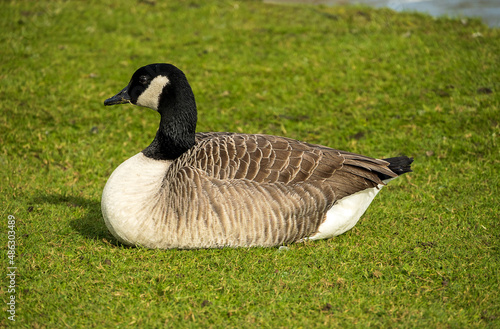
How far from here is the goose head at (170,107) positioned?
18.1 feet

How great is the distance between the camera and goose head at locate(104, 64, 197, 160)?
5.50 metres

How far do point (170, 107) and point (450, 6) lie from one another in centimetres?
1115

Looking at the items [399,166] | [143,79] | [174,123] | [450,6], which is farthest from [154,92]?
[450,6]

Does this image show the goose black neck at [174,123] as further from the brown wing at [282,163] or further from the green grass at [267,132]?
the green grass at [267,132]

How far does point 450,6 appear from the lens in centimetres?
1390

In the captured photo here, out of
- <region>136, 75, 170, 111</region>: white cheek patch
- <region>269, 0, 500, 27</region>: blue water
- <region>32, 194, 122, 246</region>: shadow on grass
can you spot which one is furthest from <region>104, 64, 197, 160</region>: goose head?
<region>269, 0, 500, 27</region>: blue water

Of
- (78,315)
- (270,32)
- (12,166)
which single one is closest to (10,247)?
(78,315)

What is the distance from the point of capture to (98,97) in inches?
367

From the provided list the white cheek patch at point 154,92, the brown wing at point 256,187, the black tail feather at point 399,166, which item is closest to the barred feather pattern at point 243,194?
the brown wing at point 256,187

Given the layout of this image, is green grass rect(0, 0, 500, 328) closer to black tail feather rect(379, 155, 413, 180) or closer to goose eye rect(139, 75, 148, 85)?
black tail feather rect(379, 155, 413, 180)

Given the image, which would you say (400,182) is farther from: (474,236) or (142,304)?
(142,304)

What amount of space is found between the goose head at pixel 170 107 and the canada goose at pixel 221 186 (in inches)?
0.4

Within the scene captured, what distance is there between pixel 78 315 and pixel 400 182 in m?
4.86

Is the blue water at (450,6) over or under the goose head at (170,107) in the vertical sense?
over
